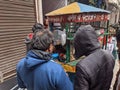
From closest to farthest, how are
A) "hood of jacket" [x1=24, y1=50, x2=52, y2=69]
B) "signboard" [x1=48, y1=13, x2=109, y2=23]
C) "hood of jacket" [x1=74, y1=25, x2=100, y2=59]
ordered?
"hood of jacket" [x1=24, y1=50, x2=52, y2=69] → "hood of jacket" [x1=74, y1=25, x2=100, y2=59] → "signboard" [x1=48, y1=13, x2=109, y2=23]

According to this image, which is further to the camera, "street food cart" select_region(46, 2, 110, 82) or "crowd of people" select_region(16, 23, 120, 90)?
"street food cart" select_region(46, 2, 110, 82)

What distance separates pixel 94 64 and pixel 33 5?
4434 mm

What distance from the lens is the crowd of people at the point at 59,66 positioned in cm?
180

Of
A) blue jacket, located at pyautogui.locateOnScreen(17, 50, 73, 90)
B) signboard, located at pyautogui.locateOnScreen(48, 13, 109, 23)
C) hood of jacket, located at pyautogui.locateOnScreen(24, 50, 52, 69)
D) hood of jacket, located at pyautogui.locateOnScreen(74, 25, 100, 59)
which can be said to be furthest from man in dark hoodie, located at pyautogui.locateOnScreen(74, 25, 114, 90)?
signboard, located at pyautogui.locateOnScreen(48, 13, 109, 23)

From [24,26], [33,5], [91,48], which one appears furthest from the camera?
[33,5]

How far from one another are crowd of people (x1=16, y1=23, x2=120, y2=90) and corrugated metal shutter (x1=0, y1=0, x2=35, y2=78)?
2872 mm

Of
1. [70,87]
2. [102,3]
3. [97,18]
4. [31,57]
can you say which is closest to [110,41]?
[97,18]

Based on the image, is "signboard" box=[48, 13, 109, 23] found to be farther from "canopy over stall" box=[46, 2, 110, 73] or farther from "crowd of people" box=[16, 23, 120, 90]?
"crowd of people" box=[16, 23, 120, 90]

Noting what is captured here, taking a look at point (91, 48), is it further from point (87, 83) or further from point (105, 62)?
point (87, 83)

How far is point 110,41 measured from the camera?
4754 mm

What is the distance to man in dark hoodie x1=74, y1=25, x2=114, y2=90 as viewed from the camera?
1800 millimetres

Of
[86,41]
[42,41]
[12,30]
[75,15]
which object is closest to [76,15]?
[75,15]

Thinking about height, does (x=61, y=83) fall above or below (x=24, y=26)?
below

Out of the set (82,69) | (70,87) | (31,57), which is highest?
(31,57)
